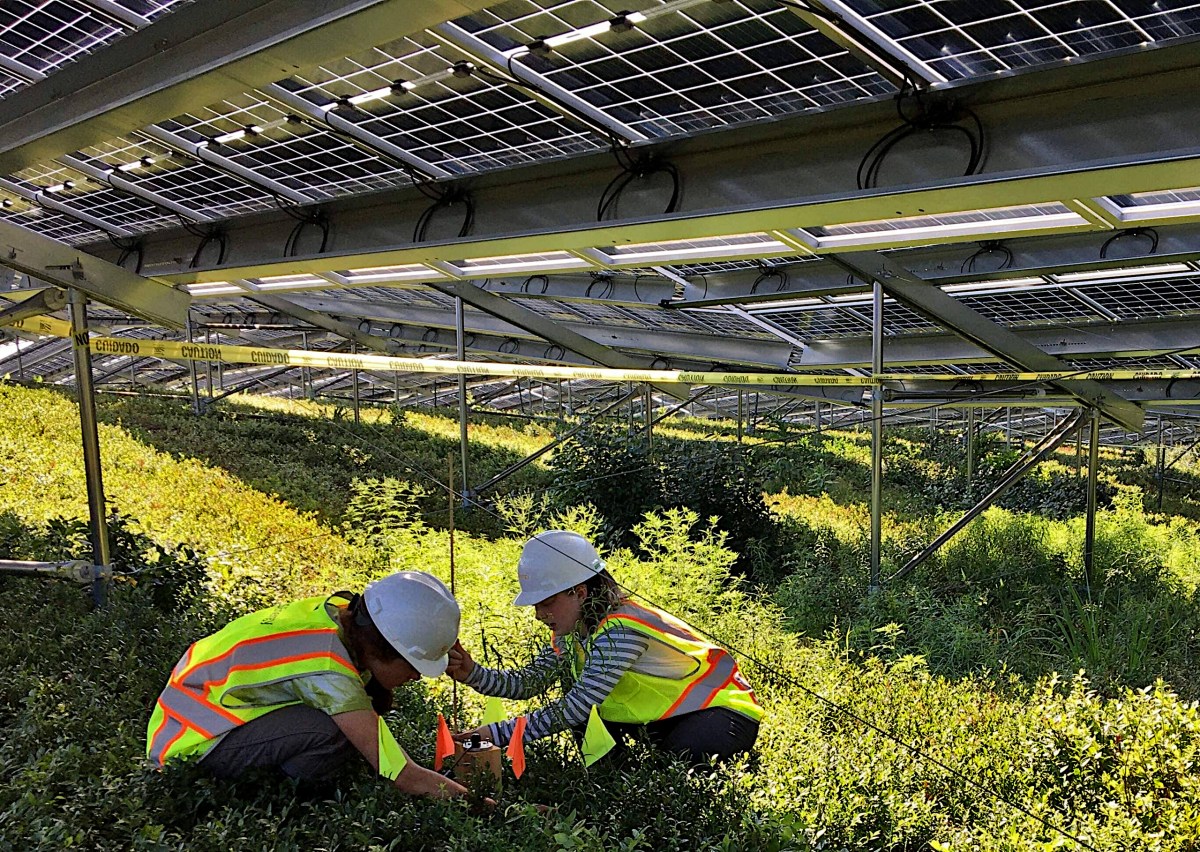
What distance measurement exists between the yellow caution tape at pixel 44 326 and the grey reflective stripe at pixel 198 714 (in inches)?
115

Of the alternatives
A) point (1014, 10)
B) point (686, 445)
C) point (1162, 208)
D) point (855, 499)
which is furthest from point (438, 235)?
point (855, 499)

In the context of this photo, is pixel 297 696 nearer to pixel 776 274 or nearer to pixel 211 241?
pixel 211 241

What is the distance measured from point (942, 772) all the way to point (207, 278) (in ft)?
22.3

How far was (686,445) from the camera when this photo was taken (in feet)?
36.1

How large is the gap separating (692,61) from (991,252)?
374 centimetres

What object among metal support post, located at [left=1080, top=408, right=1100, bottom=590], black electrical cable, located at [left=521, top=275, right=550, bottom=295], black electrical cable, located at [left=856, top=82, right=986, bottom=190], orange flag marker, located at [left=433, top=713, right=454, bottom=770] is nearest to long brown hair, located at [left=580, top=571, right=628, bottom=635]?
orange flag marker, located at [left=433, top=713, right=454, bottom=770]

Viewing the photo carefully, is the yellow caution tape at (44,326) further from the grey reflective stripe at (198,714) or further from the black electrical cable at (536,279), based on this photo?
the black electrical cable at (536,279)

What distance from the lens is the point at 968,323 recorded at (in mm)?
7922

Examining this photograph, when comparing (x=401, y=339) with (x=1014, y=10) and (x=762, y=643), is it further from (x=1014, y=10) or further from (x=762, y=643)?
(x=1014, y=10)

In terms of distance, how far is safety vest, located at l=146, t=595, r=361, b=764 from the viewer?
10.6ft

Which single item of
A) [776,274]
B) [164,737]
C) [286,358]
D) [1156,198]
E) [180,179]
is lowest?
[164,737]

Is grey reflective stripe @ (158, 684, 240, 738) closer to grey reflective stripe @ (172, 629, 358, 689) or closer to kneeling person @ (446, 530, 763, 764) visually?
grey reflective stripe @ (172, 629, 358, 689)

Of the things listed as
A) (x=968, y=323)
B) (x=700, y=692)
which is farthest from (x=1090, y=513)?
(x=700, y=692)

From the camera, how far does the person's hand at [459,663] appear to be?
381 centimetres
